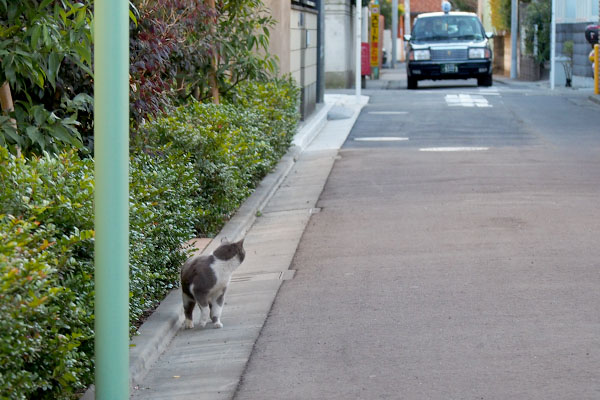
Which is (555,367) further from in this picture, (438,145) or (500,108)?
(500,108)

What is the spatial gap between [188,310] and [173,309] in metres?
0.14

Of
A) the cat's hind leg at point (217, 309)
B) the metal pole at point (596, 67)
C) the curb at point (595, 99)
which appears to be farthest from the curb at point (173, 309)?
the metal pole at point (596, 67)

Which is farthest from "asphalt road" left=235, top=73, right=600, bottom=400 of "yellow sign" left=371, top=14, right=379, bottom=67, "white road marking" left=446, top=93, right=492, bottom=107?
"yellow sign" left=371, top=14, right=379, bottom=67

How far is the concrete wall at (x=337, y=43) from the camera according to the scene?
116 ft

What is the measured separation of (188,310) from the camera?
7.16 metres

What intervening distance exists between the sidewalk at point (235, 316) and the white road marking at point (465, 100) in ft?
45.4

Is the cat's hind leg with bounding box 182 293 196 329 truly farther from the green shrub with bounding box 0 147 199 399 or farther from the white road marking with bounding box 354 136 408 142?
the white road marking with bounding box 354 136 408 142

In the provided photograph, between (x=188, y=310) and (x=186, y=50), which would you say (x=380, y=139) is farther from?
(x=188, y=310)

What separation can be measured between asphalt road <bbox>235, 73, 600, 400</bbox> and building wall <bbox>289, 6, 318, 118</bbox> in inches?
174

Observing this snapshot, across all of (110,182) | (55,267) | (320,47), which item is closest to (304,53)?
(320,47)

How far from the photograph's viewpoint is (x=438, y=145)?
1817 cm

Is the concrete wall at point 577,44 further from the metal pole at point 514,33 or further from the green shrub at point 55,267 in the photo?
the green shrub at point 55,267

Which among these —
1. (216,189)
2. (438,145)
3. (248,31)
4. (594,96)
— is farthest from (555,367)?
(594,96)

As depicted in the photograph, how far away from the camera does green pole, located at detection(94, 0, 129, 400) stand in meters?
4.96
